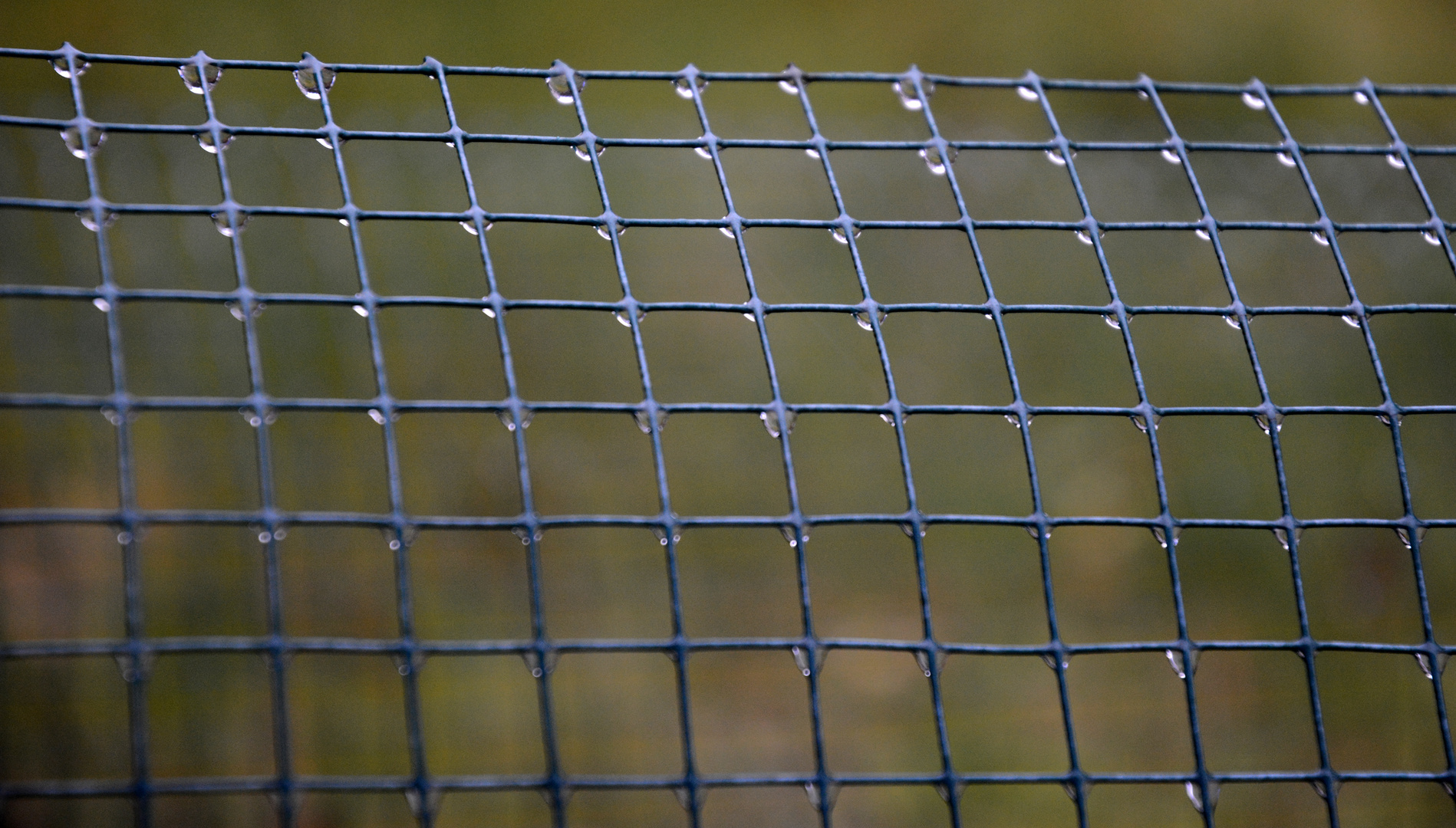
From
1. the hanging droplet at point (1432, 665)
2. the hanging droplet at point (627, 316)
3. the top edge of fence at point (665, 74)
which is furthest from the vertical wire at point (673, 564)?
the hanging droplet at point (1432, 665)

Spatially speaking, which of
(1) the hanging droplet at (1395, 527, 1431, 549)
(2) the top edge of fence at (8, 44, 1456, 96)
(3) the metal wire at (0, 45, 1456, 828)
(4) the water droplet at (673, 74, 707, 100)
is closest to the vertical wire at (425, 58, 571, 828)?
(3) the metal wire at (0, 45, 1456, 828)

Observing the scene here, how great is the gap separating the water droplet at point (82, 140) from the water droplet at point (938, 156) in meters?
0.68

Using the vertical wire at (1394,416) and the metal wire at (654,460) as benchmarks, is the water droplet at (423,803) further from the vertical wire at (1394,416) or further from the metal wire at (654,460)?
the vertical wire at (1394,416)

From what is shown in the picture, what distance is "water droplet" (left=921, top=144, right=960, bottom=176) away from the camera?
96cm

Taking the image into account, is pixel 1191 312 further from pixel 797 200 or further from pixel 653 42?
pixel 653 42

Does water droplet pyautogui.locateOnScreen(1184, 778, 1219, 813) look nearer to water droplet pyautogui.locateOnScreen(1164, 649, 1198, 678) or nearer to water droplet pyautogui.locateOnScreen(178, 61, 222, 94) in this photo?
water droplet pyautogui.locateOnScreen(1164, 649, 1198, 678)

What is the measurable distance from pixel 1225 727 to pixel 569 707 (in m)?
1.24

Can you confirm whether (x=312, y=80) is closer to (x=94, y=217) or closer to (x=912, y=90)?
(x=94, y=217)

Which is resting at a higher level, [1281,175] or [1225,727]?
[1281,175]

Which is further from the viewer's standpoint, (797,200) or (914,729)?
(797,200)

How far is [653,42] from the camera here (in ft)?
9.27

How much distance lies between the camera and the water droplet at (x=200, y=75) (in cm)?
85

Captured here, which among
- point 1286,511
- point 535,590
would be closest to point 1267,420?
point 1286,511

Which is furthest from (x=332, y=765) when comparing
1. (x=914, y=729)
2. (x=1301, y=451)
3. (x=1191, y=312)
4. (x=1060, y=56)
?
(x=1060, y=56)
